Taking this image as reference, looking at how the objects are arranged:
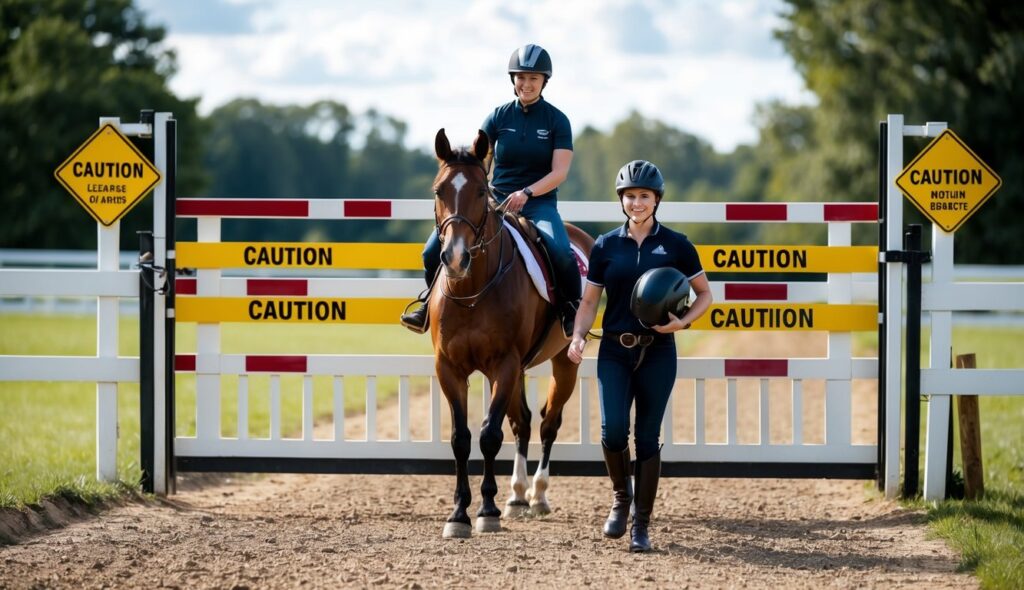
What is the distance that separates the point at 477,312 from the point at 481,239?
1.64 feet

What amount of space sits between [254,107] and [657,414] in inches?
4516

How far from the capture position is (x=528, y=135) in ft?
27.7

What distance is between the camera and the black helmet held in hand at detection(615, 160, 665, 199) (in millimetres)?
7156

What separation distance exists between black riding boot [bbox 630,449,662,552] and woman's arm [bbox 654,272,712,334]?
0.75 m

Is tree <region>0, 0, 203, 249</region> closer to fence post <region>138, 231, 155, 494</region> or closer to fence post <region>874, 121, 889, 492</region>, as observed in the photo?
fence post <region>138, 231, 155, 494</region>

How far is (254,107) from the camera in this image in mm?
117562

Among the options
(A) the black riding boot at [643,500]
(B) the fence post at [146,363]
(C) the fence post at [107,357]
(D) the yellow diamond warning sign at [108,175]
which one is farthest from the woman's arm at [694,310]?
(C) the fence post at [107,357]

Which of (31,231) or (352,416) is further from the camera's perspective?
(31,231)

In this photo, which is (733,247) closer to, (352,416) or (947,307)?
(947,307)

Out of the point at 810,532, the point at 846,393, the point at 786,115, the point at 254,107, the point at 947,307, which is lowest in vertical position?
the point at 810,532

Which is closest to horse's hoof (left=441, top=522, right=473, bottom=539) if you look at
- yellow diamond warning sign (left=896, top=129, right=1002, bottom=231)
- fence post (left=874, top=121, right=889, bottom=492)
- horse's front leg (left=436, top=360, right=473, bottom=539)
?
horse's front leg (left=436, top=360, right=473, bottom=539)

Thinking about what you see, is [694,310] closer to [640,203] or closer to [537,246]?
[640,203]

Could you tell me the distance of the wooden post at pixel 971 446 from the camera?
8969mm

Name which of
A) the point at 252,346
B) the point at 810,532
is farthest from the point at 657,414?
the point at 252,346
